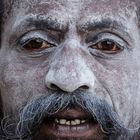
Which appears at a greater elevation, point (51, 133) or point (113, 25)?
point (113, 25)

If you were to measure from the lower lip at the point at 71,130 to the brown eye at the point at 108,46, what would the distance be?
0.43m

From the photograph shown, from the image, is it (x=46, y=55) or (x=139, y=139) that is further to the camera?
(x=139, y=139)

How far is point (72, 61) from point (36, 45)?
323 mm

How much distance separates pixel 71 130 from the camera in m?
3.90

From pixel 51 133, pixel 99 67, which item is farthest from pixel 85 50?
pixel 51 133

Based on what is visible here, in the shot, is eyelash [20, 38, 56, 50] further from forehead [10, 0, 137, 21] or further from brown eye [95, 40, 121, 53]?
brown eye [95, 40, 121, 53]

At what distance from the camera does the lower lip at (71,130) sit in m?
3.91

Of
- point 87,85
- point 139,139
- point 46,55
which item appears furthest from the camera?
point 139,139

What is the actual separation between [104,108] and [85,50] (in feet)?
1.10

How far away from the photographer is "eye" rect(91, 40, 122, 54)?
161 inches

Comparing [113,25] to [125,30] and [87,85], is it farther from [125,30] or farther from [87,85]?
Answer: [87,85]

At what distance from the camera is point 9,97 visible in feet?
13.9

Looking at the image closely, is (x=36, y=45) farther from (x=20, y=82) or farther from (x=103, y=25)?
(x=103, y=25)

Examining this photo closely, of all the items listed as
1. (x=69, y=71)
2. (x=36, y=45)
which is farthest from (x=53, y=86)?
(x=36, y=45)
